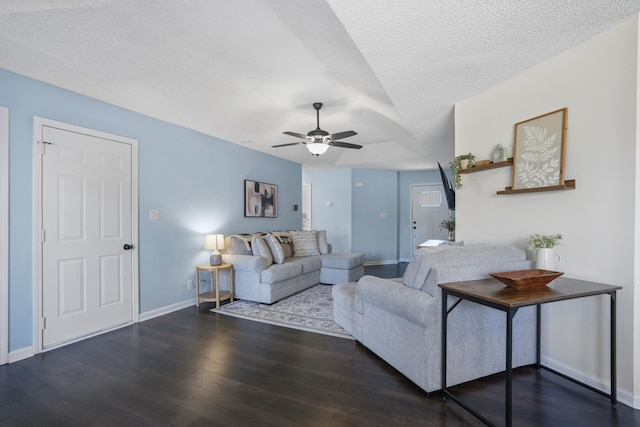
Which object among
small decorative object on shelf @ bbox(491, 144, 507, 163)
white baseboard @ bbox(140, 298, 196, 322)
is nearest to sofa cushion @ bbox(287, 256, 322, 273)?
white baseboard @ bbox(140, 298, 196, 322)

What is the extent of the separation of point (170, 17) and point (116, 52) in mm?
736

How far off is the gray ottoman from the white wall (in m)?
2.83

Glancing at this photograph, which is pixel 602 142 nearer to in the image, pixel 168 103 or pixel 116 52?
pixel 116 52

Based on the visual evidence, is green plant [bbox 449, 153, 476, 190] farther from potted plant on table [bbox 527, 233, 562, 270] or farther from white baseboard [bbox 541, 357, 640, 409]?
white baseboard [bbox 541, 357, 640, 409]

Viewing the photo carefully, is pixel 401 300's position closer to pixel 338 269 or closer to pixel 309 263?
pixel 309 263

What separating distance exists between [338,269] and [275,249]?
1199 mm

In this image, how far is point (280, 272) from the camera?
13.6 ft

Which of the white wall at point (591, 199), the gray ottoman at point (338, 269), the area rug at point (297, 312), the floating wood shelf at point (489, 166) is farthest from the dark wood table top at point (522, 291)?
the gray ottoman at point (338, 269)

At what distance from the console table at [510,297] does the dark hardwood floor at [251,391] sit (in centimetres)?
20

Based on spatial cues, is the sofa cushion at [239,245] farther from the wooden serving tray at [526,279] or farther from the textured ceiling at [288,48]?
the wooden serving tray at [526,279]

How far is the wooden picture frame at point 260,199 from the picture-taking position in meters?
5.32

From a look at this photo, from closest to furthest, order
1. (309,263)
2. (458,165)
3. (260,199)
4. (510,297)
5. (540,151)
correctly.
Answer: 1. (510,297)
2. (540,151)
3. (458,165)
4. (309,263)
5. (260,199)

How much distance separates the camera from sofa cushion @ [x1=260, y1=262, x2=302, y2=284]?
4.01m

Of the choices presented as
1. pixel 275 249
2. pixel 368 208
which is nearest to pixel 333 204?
pixel 368 208
